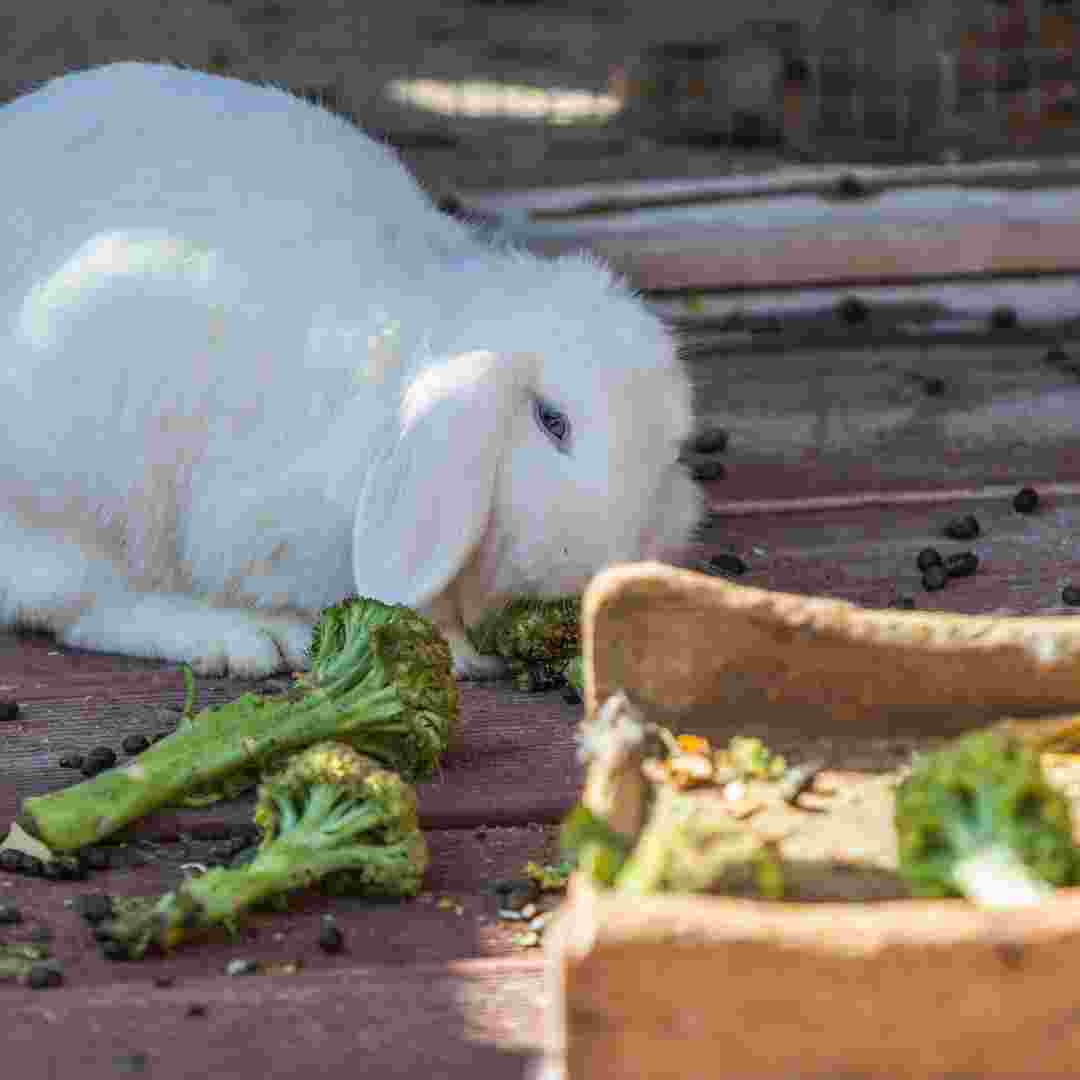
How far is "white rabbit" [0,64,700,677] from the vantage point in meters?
3.66

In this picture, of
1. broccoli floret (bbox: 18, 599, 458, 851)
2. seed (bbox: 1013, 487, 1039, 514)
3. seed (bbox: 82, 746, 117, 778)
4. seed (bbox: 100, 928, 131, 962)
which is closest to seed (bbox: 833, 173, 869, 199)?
seed (bbox: 1013, 487, 1039, 514)

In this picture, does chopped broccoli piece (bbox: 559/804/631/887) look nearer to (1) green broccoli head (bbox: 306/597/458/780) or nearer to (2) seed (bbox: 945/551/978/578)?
(1) green broccoli head (bbox: 306/597/458/780)

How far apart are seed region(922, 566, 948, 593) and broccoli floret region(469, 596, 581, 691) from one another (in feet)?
2.93

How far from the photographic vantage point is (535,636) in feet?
12.3

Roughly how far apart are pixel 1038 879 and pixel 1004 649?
0.40 m

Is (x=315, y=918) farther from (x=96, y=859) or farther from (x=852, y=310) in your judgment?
(x=852, y=310)

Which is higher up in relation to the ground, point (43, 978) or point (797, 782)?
point (797, 782)

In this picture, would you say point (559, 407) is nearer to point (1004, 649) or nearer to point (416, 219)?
point (416, 219)

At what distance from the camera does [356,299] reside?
407 centimetres

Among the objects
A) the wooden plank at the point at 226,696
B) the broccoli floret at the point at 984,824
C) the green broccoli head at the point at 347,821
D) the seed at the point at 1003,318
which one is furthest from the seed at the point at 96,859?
the seed at the point at 1003,318

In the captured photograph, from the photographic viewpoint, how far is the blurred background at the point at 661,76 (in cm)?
701

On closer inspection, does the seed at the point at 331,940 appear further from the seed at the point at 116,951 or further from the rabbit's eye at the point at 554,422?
the rabbit's eye at the point at 554,422

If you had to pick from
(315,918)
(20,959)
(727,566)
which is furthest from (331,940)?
(727,566)

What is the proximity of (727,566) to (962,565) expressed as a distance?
1.51 ft
